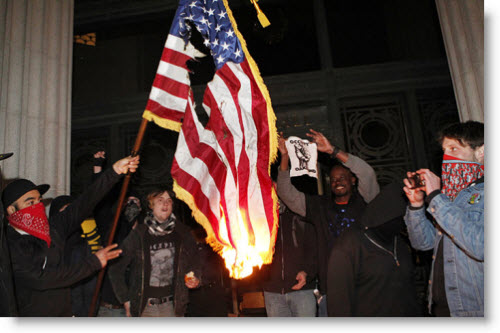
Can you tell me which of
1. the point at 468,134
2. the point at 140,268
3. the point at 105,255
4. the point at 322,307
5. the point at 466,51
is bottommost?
the point at 322,307

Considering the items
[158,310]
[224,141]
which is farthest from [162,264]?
[224,141]

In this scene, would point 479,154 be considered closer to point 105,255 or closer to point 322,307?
point 322,307

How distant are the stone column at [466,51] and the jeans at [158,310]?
3.46 m

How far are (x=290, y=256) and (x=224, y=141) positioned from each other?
1566 mm

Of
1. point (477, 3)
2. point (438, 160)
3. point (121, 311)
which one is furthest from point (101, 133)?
point (477, 3)

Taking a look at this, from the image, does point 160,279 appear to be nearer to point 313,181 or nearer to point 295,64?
point 313,181

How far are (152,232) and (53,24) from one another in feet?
9.62

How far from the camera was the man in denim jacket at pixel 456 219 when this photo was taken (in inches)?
101

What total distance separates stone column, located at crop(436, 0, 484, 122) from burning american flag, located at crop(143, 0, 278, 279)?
210 cm

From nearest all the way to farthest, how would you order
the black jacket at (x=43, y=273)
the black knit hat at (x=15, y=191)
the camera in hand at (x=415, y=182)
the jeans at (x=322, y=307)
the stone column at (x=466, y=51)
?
the camera in hand at (x=415, y=182) < the black jacket at (x=43, y=273) < the black knit hat at (x=15, y=191) < the jeans at (x=322, y=307) < the stone column at (x=466, y=51)

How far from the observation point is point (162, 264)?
424cm

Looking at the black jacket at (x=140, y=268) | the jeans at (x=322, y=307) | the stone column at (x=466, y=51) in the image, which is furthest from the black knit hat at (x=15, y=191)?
the stone column at (x=466, y=51)

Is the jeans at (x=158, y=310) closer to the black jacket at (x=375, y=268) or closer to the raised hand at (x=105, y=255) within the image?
the raised hand at (x=105, y=255)

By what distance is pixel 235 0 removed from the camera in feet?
19.5
